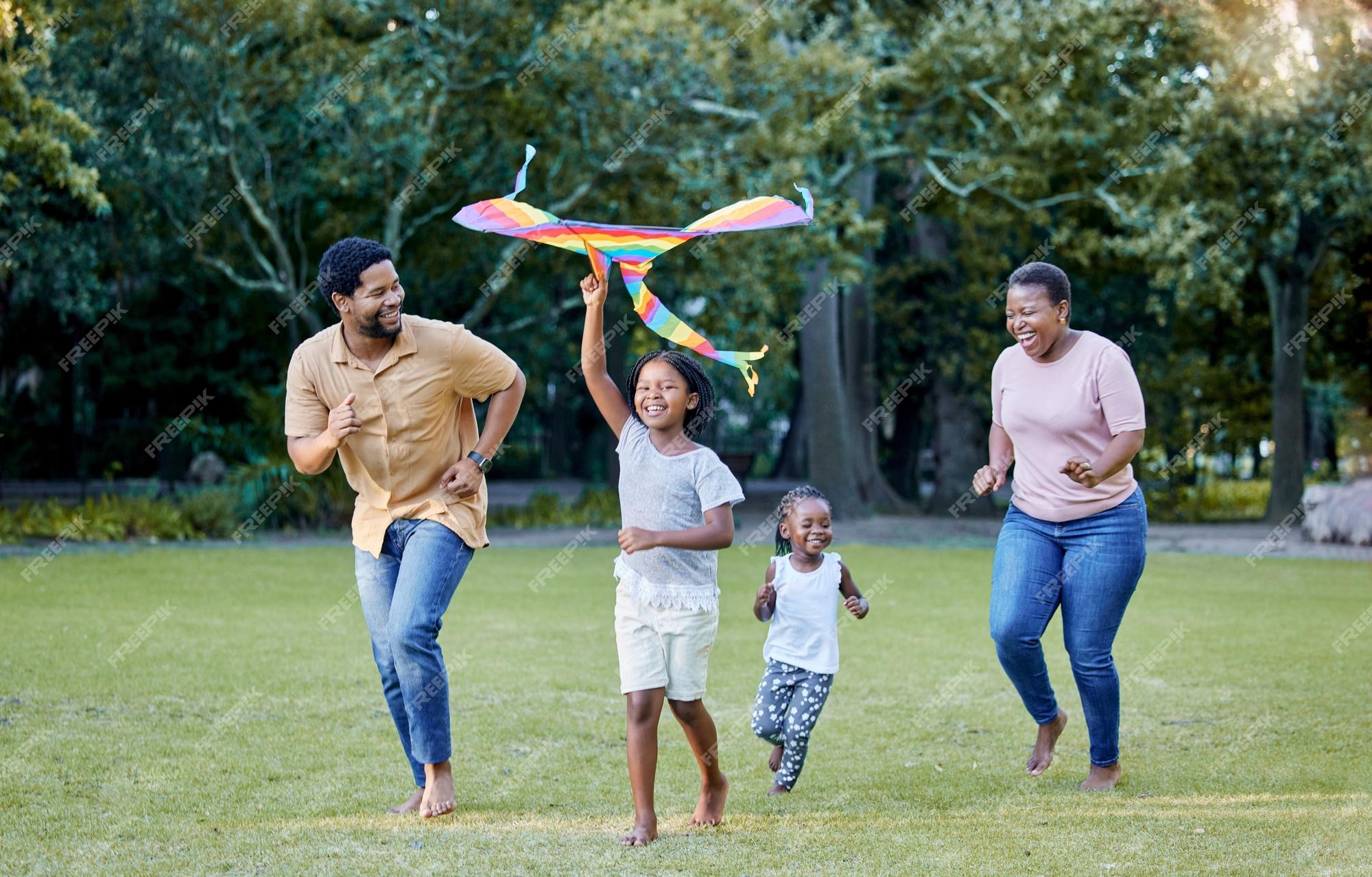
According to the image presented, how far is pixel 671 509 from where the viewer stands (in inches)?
187

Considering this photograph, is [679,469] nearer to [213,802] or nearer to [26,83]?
[213,802]

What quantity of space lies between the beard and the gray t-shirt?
0.98 m

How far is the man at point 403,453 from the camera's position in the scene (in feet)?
16.1

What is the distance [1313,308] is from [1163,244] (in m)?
6.68

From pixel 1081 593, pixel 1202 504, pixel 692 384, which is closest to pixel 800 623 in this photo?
pixel 1081 593

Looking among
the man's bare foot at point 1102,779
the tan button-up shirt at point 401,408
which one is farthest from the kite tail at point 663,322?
the man's bare foot at point 1102,779

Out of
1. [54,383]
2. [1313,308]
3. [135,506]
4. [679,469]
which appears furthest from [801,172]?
[54,383]

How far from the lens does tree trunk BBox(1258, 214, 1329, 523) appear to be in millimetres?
20625

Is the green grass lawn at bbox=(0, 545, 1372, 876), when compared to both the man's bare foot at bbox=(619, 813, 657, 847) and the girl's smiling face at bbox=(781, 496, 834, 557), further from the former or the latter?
the girl's smiling face at bbox=(781, 496, 834, 557)

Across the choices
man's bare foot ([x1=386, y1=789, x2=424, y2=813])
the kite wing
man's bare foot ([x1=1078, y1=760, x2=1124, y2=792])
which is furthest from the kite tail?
man's bare foot ([x1=1078, y1=760, x2=1124, y2=792])

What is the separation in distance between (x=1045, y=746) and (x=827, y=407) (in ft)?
50.9

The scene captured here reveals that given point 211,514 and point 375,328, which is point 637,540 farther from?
point 211,514

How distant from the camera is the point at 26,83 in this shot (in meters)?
14.0

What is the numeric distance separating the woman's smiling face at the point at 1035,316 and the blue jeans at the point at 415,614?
230 centimetres
